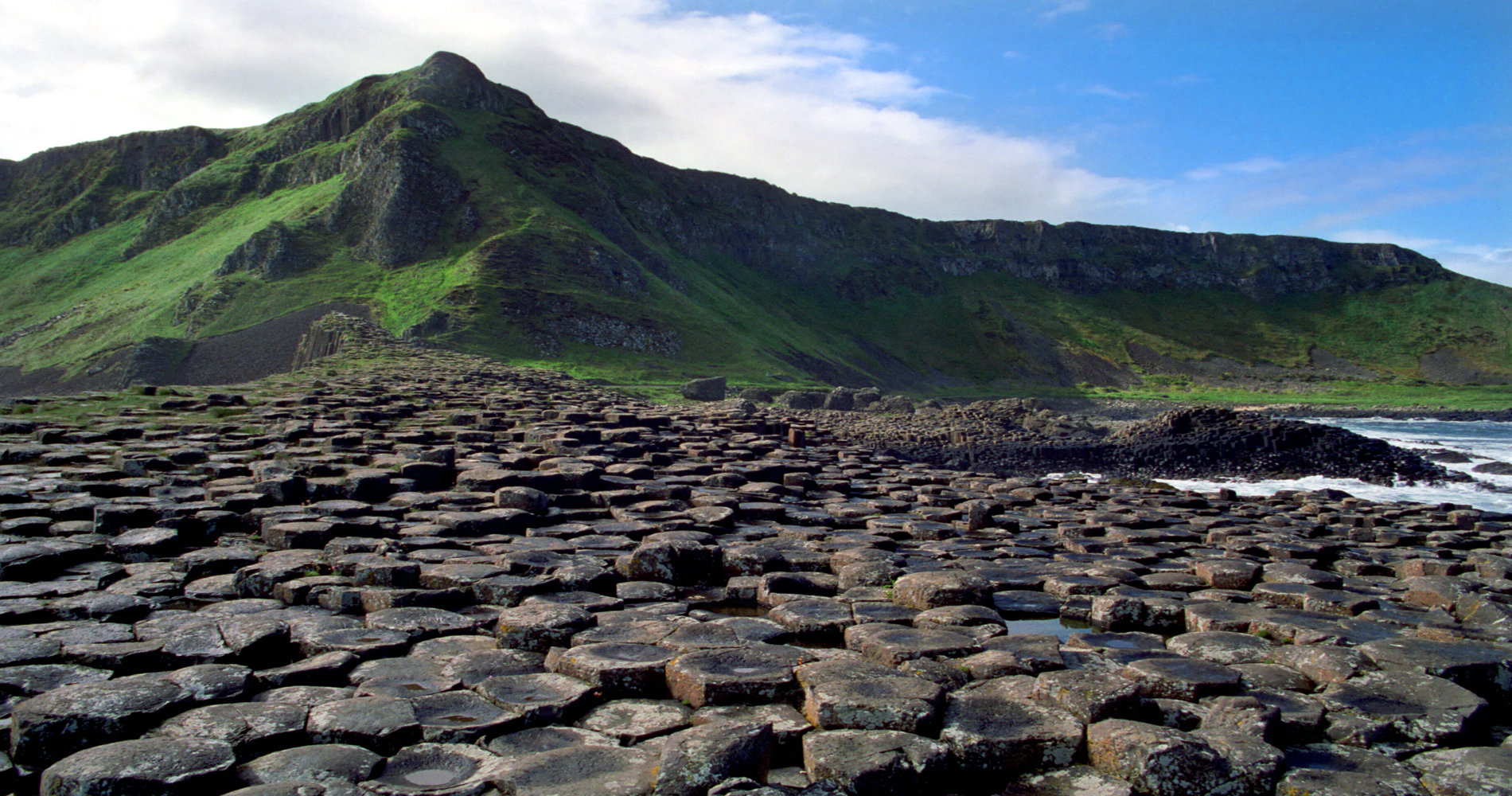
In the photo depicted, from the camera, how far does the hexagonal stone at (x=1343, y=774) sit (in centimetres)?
414

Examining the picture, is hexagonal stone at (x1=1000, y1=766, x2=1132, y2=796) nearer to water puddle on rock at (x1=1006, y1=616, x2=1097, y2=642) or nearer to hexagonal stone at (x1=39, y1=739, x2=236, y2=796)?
water puddle on rock at (x1=1006, y1=616, x2=1097, y2=642)

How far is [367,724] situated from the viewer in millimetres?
4301

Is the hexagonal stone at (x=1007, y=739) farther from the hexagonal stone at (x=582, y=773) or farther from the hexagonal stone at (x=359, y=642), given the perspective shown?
the hexagonal stone at (x=359, y=642)

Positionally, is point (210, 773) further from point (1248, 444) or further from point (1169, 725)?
point (1248, 444)

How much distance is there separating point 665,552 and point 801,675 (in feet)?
10.1

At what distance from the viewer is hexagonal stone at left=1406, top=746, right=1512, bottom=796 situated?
13.9 ft

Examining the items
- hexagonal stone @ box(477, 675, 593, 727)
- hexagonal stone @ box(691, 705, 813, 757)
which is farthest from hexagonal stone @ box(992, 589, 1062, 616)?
hexagonal stone @ box(477, 675, 593, 727)

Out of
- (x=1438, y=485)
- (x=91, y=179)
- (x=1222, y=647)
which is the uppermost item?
(x=91, y=179)

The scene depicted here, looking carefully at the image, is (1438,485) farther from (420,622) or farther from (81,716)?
(81,716)

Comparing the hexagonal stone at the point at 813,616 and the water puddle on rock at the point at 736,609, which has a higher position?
the hexagonal stone at the point at 813,616

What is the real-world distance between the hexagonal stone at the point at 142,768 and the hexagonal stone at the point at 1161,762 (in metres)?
4.18

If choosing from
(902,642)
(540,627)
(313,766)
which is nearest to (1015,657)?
(902,642)

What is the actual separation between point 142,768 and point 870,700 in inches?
136

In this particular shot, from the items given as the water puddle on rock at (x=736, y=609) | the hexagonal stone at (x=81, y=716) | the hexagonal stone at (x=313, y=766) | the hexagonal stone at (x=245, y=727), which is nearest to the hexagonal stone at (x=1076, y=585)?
the water puddle on rock at (x=736, y=609)
